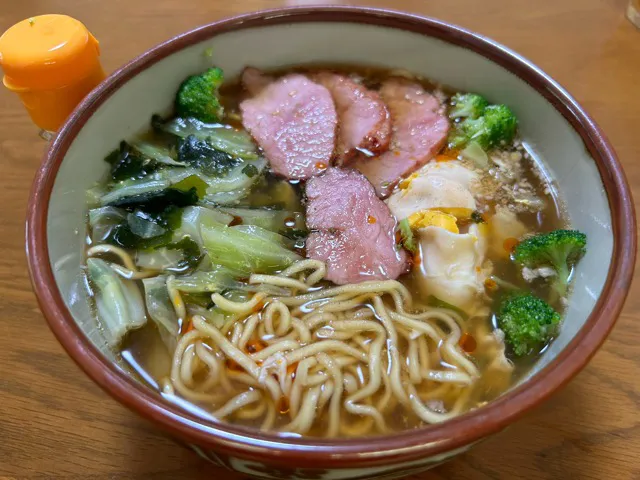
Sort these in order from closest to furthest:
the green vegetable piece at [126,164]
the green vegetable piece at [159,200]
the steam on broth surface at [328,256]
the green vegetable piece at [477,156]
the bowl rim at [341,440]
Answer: the bowl rim at [341,440], the steam on broth surface at [328,256], the green vegetable piece at [159,200], the green vegetable piece at [126,164], the green vegetable piece at [477,156]

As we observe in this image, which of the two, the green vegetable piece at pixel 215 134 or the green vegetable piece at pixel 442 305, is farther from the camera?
the green vegetable piece at pixel 215 134

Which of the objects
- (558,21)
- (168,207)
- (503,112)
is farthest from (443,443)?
(558,21)

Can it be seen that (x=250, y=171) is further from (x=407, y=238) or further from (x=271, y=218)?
(x=407, y=238)

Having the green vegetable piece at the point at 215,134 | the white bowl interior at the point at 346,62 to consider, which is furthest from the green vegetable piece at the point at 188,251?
the green vegetable piece at the point at 215,134

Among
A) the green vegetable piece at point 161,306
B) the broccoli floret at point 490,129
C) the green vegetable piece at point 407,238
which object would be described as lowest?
the green vegetable piece at point 161,306

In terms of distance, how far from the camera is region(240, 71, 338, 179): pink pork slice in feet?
6.06

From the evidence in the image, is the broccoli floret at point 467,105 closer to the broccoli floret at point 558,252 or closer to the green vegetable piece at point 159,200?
the broccoli floret at point 558,252

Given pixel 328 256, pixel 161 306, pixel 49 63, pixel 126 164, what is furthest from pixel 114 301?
pixel 49 63

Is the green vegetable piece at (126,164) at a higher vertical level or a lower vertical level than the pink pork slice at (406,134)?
lower

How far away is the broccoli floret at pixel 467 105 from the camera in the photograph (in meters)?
1.91

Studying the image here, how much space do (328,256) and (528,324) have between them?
0.59 meters

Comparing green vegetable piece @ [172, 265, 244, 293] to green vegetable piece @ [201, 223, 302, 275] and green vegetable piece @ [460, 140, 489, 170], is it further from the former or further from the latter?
green vegetable piece @ [460, 140, 489, 170]

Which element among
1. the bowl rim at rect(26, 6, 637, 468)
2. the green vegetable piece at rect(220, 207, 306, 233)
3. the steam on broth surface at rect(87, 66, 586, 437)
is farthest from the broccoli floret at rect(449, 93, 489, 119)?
the green vegetable piece at rect(220, 207, 306, 233)

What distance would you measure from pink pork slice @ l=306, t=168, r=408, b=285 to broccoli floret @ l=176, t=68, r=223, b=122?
1.51 feet
